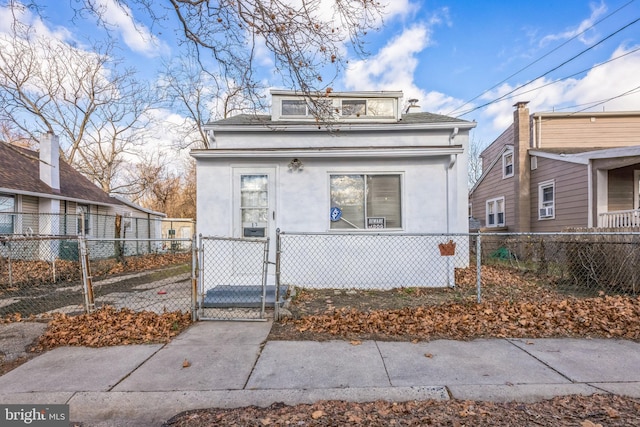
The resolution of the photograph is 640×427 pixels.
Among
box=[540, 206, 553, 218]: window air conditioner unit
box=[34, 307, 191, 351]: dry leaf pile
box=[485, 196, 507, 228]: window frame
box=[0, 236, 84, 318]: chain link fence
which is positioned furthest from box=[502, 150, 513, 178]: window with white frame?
box=[0, 236, 84, 318]: chain link fence

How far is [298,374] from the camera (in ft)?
10.5

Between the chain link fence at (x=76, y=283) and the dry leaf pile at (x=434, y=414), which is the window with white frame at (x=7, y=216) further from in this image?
the dry leaf pile at (x=434, y=414)

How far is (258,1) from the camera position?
4.39 meters

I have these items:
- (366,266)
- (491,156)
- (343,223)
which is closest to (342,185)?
(343,223)

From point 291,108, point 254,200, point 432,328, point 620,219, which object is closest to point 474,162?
point 620,219

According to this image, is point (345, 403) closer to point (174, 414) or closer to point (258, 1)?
point (174, 414)

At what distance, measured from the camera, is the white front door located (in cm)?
684

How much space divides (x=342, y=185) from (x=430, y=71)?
229 inches

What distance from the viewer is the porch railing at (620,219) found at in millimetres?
8414

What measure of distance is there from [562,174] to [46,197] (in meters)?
19.8

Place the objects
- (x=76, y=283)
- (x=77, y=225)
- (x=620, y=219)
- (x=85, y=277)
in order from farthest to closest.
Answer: (x=77, y=225)
(x=620, y=219)
(x=76, y=283)
(x=85, y=277)

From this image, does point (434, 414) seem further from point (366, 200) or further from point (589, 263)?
point (589, 263)

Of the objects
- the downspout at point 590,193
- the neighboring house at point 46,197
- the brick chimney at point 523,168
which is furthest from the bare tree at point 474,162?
the neighboring house at point 46,197

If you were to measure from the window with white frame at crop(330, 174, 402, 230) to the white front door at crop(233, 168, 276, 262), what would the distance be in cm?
134
